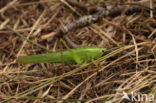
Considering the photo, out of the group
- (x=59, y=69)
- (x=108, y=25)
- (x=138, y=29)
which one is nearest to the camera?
(x=59, y=69)

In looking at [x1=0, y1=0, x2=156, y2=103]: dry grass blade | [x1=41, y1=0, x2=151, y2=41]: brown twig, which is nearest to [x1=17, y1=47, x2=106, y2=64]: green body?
[x1=0, y1=0, x2=156, y2=103]: dry grass blade

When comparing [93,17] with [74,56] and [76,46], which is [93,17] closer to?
[76,46]

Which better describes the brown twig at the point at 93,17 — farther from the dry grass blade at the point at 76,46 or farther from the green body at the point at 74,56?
the green body at the point at 74,56

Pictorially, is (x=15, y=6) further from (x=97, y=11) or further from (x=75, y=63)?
(x=75, y=63)

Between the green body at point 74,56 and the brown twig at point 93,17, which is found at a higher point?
the brown twig at point 93,17

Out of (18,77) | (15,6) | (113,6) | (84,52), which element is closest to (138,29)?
(113,6)

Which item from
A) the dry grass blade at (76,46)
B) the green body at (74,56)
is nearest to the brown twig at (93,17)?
the dry grass blade at (76,46)

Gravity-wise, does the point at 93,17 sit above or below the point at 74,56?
above

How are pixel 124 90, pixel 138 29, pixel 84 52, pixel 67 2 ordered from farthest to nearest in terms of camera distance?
pixel 67 2, pixel 138 29, pixel 84 52, pixel 124 90

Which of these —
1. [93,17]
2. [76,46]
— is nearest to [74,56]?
[76,46]

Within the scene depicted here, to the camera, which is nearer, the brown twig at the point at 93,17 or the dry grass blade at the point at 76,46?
the dry grass blade at the point at 76,46

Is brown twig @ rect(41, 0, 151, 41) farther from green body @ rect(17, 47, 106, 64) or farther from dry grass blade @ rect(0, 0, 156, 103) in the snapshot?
green body @ rect(17, 47, 106, 64)
